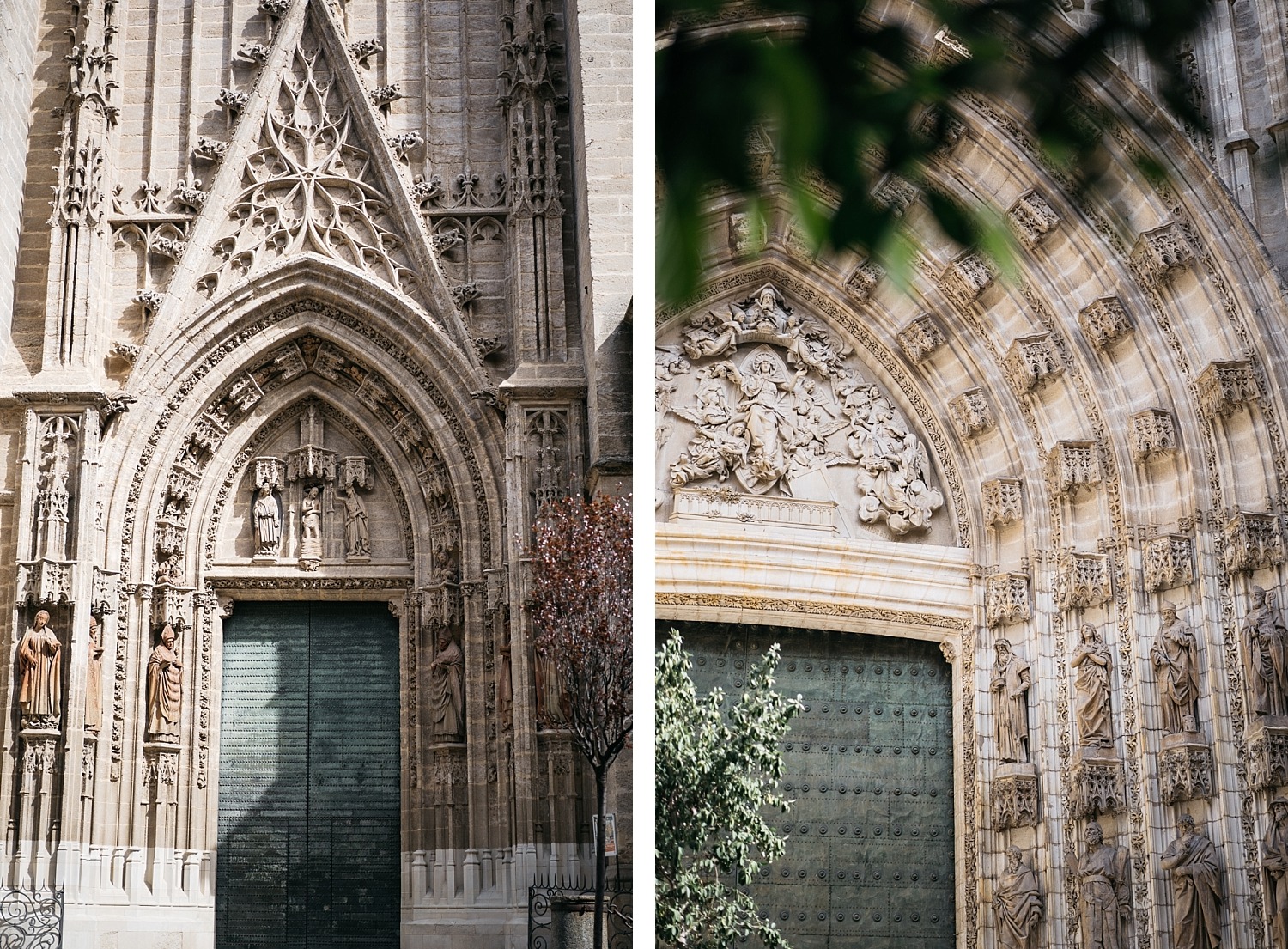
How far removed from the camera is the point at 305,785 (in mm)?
9734

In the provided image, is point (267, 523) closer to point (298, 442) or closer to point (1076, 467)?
point (298, 442)

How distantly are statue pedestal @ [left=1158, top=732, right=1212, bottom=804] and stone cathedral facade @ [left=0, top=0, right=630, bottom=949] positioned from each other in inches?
130

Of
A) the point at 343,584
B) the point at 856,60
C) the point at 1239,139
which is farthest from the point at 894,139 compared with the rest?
the point at 343,584

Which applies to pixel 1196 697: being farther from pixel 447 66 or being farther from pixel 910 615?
pixel 447 66

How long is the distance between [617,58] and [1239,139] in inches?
142

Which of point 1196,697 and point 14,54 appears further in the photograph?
point 14,54

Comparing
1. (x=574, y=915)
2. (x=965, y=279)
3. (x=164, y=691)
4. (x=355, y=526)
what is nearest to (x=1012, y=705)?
(x=965, y=279)

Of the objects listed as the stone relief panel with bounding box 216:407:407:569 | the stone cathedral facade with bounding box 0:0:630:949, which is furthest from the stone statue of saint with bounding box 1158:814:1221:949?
the stone relief panel with bounding box 216:407:407:569

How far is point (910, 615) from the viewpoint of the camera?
26.6 feet

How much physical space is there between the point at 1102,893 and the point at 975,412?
246 cm

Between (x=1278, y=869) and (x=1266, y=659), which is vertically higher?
(x=1266, y=659)

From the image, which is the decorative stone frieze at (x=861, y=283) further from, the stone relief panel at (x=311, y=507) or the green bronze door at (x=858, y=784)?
the stone relief panel at (x=311, y=507)

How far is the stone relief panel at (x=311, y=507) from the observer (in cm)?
1000

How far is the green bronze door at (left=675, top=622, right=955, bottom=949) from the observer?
7219mm
